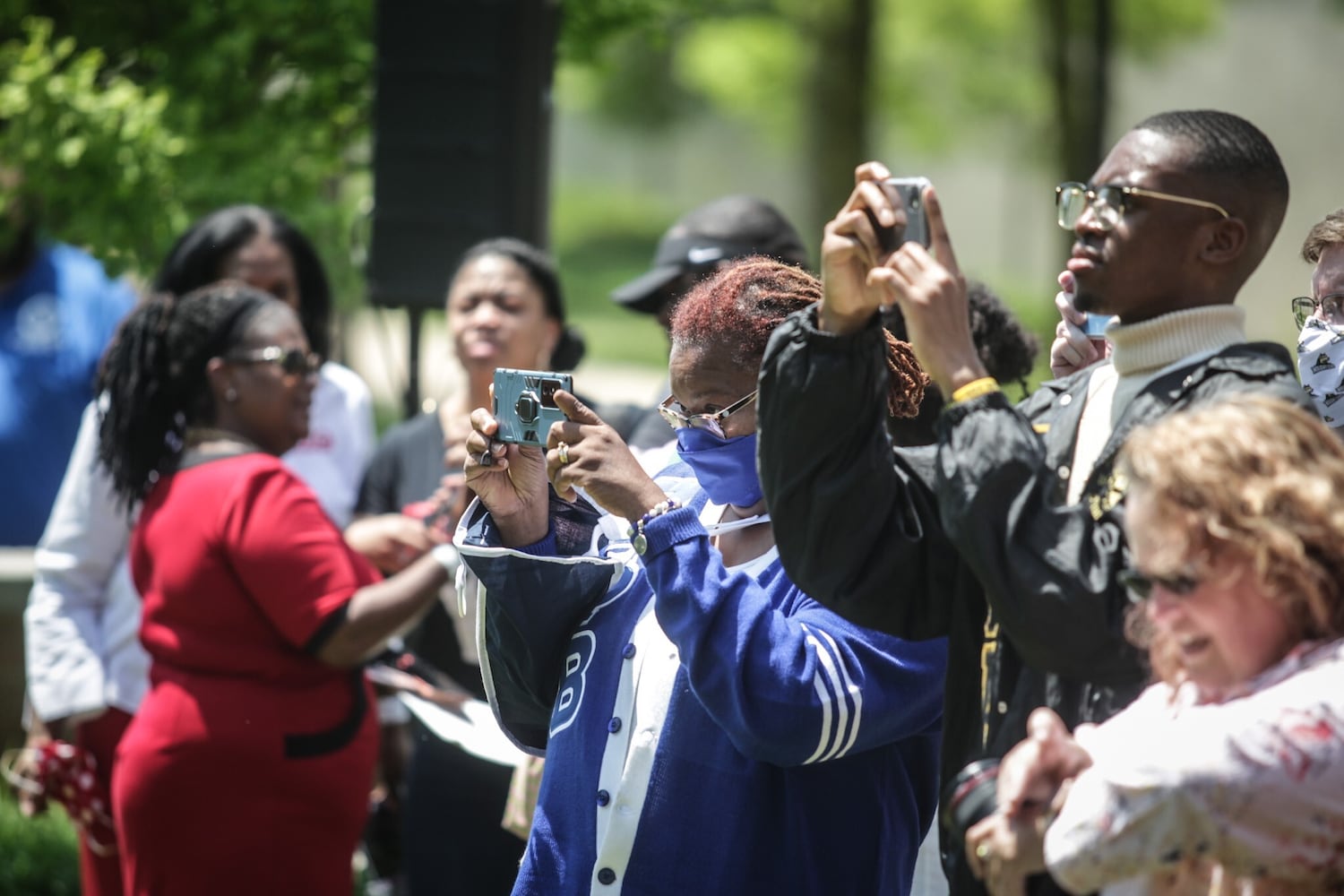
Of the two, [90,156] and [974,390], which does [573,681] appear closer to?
[974,390]

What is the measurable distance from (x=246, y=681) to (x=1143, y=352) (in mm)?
2307

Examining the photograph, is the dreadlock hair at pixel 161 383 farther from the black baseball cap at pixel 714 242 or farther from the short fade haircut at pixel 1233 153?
the short fade haircut at pixel 1233 153

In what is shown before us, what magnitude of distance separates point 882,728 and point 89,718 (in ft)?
8.38

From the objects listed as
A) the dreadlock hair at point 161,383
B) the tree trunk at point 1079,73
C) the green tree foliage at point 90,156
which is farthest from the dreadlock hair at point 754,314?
the tree trunk at point 1079,73

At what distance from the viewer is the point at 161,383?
4.04 m

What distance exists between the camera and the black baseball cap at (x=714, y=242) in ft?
15.2

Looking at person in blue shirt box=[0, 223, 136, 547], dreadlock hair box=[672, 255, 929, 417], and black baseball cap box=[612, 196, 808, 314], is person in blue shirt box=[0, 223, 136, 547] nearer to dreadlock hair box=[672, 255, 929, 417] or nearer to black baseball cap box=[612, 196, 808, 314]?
black baseball cap box=[612, 196, 808, 314]

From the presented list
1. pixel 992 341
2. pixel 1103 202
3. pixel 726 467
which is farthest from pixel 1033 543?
pixel 992 341

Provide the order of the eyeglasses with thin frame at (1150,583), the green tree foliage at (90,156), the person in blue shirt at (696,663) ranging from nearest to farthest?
the eyeglasses with thin frame at (1150,583)
the person in blue shirt at (696,663)
the green tree foliage at (90,156)

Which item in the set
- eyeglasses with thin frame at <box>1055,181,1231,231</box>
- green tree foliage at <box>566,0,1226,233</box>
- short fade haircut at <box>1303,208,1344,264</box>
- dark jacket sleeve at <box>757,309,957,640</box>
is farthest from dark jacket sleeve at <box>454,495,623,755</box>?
green tree foliage at <box>566,0,1226,233</box>

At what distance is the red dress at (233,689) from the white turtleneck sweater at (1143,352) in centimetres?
201

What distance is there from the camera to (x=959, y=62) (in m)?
18.4

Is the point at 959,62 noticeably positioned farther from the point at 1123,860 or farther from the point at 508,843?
the point at 1123,860

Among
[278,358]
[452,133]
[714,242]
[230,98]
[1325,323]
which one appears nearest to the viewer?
[1325,323]
